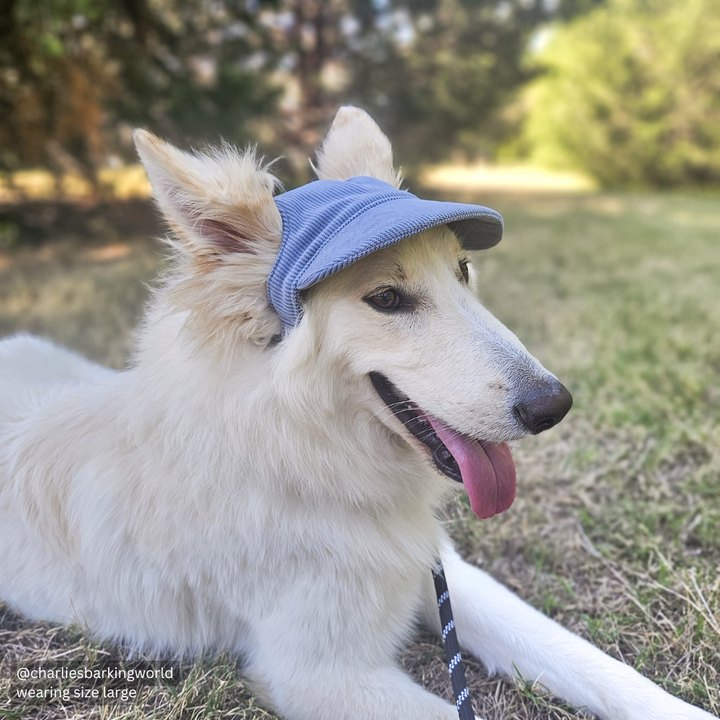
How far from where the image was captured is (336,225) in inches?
60.6

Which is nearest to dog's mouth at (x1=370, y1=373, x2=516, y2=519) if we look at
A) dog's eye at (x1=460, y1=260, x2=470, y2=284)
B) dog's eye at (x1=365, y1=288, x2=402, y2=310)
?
dog's eye at (x1=365, y1=288, x2=402, y2=310)

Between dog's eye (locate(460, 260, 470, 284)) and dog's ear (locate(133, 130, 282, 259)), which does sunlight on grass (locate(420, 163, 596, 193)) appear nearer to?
dog's eye (locate(460, 260, 470, 284))

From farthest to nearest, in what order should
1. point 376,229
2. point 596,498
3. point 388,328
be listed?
point 596,498 → point 388,328 → point 376,229

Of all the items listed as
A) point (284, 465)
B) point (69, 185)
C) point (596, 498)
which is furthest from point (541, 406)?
point (69, 185)

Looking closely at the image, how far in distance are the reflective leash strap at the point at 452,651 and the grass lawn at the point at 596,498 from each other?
10.0 inches

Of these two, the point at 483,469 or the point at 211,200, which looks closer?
the point at 211,200

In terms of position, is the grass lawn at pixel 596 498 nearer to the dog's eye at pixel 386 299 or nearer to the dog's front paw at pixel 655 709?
the dog's front paw at pixel 655 709

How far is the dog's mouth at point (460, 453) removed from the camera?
163 cm

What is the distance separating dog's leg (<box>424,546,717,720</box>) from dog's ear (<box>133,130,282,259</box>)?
4.05ft

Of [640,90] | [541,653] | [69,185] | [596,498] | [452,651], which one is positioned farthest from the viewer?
[640,90]

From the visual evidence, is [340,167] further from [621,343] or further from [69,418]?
[621,343]

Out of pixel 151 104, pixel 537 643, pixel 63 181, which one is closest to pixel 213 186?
pixel 537 643

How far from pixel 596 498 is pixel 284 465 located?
1675 millimetres

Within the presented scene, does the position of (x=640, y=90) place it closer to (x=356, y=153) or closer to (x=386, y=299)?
(x=356, y=153)
